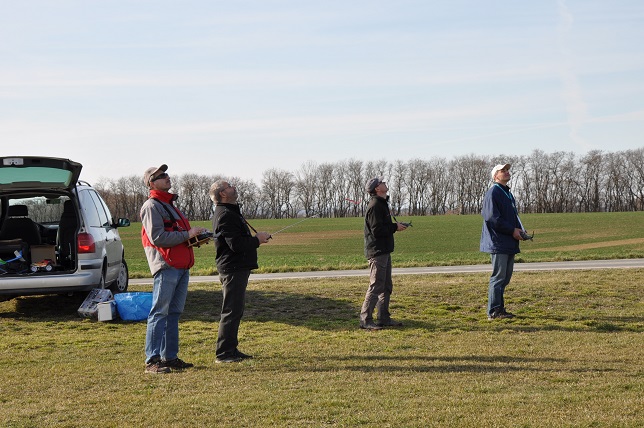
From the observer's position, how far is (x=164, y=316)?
7195 millimetres

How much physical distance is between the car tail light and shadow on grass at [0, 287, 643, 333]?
1003 millimetres

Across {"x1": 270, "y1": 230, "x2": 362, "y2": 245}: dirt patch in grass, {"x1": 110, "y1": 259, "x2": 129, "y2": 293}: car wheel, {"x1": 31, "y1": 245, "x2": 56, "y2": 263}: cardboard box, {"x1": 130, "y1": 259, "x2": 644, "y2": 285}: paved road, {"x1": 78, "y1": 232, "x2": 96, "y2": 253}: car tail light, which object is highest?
{"x1": 78, "y1": 232, "x2": 96, "y2": 253}: car tail light

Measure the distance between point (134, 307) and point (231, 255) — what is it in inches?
142

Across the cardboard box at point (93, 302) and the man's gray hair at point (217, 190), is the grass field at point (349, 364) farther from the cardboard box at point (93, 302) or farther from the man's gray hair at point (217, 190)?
the man's gray hair at point (217, 190)

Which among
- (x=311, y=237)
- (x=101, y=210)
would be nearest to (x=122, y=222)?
(x=101, y=210)

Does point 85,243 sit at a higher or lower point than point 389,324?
higher

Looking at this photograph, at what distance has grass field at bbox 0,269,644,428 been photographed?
5215 mm

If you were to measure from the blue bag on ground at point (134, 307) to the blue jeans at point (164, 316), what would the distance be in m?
3.34

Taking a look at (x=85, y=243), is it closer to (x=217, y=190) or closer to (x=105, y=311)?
(x=105, y=311)

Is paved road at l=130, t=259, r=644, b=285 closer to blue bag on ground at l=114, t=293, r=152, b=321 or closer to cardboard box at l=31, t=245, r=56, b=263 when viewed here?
cardboard box at l=31, t=245, r=56, b=263

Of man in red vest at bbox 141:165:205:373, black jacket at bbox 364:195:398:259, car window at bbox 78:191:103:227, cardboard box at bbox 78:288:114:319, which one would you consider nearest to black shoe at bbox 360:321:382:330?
black jacket at bbox 364:195:398:259

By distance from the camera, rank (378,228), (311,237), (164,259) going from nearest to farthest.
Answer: (164,259) → (378,228) → (311,237)

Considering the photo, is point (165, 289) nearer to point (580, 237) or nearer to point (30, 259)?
point (30, 259)

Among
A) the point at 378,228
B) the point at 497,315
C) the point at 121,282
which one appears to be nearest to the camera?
the point at 378,228
